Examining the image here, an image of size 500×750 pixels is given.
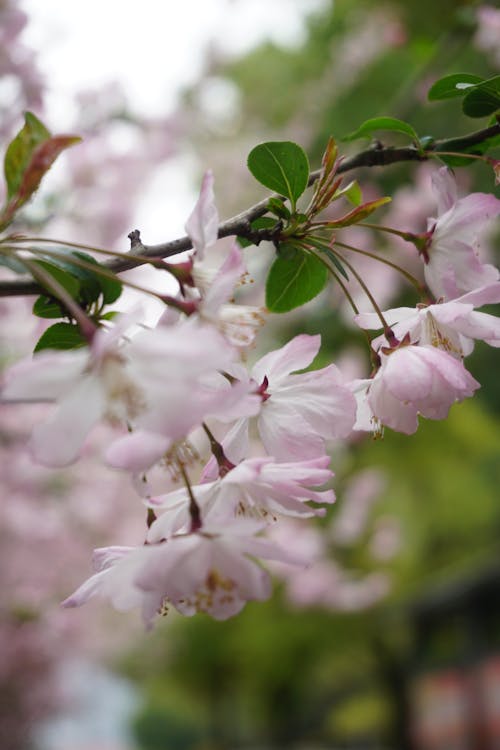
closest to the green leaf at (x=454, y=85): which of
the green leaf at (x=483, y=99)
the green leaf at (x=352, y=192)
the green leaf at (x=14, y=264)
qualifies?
the green leaf at (x=483, y=99)

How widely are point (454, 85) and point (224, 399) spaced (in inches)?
13.1

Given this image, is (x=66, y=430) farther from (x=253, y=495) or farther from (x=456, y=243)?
(x=456, y=243)

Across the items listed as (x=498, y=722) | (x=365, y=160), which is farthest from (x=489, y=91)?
(x=498, y=722)

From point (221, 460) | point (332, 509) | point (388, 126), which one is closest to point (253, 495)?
point (221, 460)

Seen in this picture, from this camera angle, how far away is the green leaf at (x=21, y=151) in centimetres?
41

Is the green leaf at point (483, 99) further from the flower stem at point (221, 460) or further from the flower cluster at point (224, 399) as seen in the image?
the flower stem at point (221, 460)

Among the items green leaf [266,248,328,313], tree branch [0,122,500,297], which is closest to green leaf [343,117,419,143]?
tree branch [0,122,500,297]

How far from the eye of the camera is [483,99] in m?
0.56

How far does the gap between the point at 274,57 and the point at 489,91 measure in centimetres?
663

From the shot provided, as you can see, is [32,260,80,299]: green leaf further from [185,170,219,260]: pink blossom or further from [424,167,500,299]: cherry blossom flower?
[424,167,500,299]: cherry blossom flower

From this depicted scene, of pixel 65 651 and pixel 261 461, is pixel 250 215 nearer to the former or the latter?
pixel 261 461

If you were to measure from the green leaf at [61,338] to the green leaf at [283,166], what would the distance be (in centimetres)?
16

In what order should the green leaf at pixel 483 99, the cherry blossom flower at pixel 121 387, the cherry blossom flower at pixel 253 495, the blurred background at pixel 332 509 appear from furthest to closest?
the blurred background at pixel 332 509
the green leaf at pixel 483 99
the cherry blossom flower at pixel 253 495
the cherry blossom flower at pixel 121 387

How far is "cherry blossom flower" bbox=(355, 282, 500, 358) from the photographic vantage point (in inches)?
18.9
